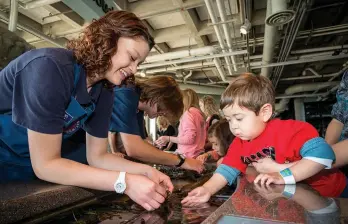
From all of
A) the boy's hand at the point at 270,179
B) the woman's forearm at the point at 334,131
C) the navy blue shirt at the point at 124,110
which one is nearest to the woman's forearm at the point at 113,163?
the navy blue shirt at the point at 124,110

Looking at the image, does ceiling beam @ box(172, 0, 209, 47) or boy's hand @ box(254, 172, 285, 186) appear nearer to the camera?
boy's hand @ box(254, 172, 285, 186)

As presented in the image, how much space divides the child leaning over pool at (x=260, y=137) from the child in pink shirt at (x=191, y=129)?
1.52 m

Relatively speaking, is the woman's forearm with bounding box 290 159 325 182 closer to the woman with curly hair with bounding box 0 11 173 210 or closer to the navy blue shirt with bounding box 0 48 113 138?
the woman with curly hair with bounding box 0 11 173 210

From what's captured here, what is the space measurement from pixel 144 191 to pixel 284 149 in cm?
66

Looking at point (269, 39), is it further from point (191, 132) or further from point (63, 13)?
point (63, 13)

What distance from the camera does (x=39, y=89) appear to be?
800 millimetres

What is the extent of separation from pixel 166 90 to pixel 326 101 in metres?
9.04

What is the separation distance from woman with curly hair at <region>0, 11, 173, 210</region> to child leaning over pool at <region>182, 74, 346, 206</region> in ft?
1.28

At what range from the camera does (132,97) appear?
1.58 metres

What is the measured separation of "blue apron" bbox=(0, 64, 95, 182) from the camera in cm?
96

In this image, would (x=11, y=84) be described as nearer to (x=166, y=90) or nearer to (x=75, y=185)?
(x=75, y=185)

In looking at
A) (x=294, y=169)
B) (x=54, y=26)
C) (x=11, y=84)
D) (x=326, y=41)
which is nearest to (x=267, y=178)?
(x=294, y=169)

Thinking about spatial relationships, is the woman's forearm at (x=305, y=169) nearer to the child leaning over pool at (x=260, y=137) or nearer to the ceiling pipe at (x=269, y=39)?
the child leaning over pool at (x=260, y=137)

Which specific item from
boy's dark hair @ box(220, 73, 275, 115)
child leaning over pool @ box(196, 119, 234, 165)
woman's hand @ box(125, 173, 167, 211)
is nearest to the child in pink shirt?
child leaning over pool @ box(196, 119, 234, 165)
